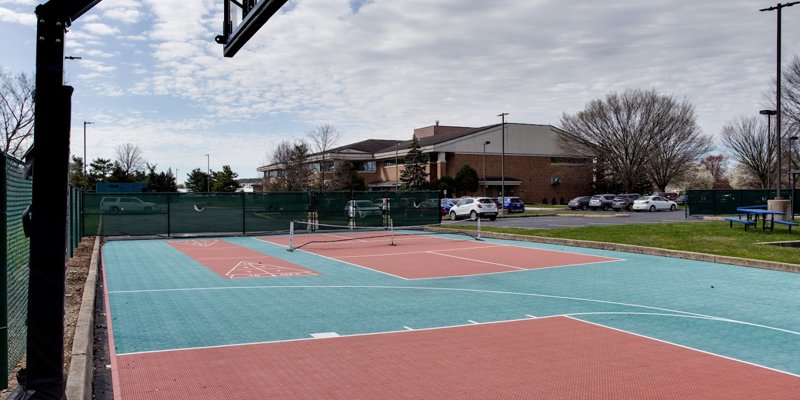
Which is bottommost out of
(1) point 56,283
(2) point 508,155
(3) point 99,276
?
(3) point 99,276

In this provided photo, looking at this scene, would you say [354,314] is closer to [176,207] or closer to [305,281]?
[305,281]

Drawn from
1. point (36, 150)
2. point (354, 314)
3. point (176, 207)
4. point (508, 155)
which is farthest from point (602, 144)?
point (36, 150)

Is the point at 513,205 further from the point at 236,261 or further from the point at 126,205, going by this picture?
the point at 236,261

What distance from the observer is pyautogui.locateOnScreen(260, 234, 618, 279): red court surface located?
1742cm

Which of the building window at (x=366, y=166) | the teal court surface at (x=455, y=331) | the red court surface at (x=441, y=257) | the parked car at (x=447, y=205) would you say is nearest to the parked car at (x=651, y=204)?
the parked car at (x=447, y=205)

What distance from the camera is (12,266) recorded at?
6531 mm

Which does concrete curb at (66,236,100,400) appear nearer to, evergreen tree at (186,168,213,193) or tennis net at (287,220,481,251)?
tennis net at (287,220,481,251)

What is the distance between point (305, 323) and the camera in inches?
403

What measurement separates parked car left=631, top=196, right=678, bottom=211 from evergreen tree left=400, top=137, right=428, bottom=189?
81.4 feet

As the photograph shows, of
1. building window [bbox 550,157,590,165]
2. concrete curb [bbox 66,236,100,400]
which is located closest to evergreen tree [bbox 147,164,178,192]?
building window [bbox 550,157,590,165]

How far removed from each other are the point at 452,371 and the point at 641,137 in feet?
236

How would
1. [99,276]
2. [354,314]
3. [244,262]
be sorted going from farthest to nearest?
[244,262] → [99,276] → [354,314]

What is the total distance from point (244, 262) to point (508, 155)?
67.7 metres

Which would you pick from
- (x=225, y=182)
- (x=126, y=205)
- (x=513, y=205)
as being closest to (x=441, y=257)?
(x=126, y=205)
